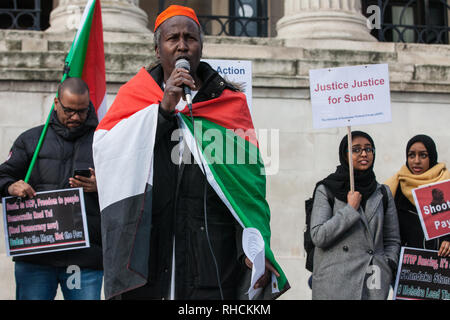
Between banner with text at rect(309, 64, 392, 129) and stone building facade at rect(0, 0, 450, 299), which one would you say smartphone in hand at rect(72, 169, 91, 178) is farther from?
stone building facade at rect(0, 0, 450, 299)

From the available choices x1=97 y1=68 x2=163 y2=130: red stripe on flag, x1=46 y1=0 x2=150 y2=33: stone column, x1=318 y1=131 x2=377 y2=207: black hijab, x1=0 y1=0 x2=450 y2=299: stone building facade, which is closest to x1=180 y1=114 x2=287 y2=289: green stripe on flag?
x1=97 y1=68 x2=163 y2=130: red stripe on flag

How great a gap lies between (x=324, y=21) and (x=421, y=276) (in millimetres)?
4920

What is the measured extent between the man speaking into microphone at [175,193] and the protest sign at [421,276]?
8.03ft

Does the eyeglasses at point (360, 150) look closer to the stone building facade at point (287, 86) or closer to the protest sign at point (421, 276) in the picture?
the protest sign at point (421, 276)

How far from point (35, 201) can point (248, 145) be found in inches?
75.3

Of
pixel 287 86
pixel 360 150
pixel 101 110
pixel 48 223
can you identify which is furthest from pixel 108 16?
pixel 48 223

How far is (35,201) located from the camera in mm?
5043

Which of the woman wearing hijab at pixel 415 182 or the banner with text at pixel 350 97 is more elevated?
the banner with text at pixel 350 97

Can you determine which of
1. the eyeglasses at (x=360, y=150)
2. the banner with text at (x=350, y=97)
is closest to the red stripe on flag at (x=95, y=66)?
the banner with text at (x=350, y=97)

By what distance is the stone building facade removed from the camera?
8.70m

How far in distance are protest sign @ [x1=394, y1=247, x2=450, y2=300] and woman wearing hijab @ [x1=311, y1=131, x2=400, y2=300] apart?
101 millimetres

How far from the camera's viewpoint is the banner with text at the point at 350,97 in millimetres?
6254

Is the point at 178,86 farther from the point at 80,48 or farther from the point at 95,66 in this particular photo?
the point at 95,66

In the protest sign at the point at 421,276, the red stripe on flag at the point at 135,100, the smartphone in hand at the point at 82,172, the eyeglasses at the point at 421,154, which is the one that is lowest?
the protest sign at the point at 421,276
